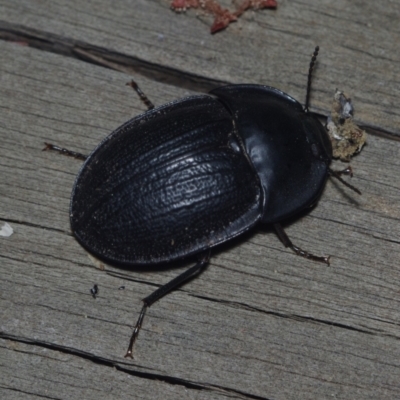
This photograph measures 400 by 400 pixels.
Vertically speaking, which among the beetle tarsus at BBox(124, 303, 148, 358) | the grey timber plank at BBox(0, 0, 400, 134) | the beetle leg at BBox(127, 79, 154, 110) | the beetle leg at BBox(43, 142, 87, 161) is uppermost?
the grey timber plank at BBox(0, 0, 400, 134)

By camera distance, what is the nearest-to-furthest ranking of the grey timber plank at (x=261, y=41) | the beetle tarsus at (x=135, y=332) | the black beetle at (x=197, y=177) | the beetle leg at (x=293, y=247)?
the beetle tarsus at (x=135, y=332)
the black beetle at (x=197, y=177)
the beetle leg at (x=293, y=247)
the grey timber plank at (x=261, y=41)

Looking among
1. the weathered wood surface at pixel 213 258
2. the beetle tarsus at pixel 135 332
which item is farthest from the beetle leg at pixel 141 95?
the beetle tarsus at pixel 135 332

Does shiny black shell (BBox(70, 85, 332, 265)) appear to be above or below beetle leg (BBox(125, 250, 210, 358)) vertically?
above

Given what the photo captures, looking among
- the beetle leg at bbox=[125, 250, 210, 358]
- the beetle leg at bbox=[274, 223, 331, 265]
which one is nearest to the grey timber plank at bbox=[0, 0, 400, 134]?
the beetle leg at bbox=[274, 223, 331, 265]

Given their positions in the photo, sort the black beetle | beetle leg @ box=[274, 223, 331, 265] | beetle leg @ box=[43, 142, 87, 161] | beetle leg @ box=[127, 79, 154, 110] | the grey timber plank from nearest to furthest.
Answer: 1. the black beetle
2. beetle leg @ box=[274, 223, 331, 265]
3. beetle leg @ box=[43, 142, 87, 161]
4. beetle leg @ box=[127, 79, 154, 110]
5. the grey timber plank

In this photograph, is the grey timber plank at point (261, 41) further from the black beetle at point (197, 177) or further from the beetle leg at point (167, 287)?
the beetle leg at point (167, 287)

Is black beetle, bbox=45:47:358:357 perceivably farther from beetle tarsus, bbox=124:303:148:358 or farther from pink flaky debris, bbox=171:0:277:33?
pink flaky debris, bbox=171:0:277:33
